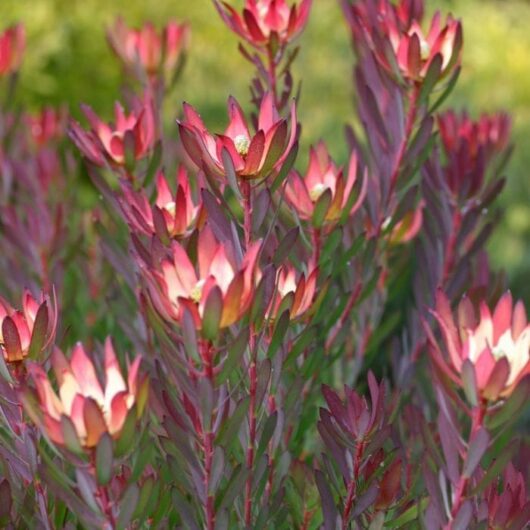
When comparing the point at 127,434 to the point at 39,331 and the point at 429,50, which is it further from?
the point at 429,50

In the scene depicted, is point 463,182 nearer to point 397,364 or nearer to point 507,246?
point 397,364

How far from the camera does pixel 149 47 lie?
1.74 metres

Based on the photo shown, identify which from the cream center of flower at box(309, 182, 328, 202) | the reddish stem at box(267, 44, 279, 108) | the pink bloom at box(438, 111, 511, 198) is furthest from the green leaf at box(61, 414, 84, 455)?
the pink bloom at box(438, 111, 511, 198)

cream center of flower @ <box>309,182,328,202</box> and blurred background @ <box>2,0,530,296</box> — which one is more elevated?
blurred background @ <box>2,0,530,296</box>

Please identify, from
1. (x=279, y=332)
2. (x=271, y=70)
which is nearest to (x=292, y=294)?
(x=279, y=332)

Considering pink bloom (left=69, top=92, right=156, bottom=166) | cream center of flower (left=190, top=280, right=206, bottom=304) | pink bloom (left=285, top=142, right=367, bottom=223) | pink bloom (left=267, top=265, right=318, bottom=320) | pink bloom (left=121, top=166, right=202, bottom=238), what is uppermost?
pink bloom (left=69, top=92, right=156, bottom=166)

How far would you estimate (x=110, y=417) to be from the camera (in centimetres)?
77

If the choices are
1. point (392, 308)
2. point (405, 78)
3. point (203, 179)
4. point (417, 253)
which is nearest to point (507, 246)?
point (392, 308)

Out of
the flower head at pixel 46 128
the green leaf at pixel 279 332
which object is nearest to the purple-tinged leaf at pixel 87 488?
the green leaf at pixel 279 332

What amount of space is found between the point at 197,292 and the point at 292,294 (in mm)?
133

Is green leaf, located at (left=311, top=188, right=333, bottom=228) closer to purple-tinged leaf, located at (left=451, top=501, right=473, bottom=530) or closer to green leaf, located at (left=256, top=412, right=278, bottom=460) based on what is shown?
green leaf, located at (left=256, top=412, right=278, bottom=460)

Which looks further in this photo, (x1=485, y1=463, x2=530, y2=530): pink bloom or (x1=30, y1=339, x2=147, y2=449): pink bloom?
(x1=485, y1=463, x2=530, y2=530): pink bloom

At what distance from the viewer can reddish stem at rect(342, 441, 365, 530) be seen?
94 centimetres

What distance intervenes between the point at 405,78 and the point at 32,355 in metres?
0.61
